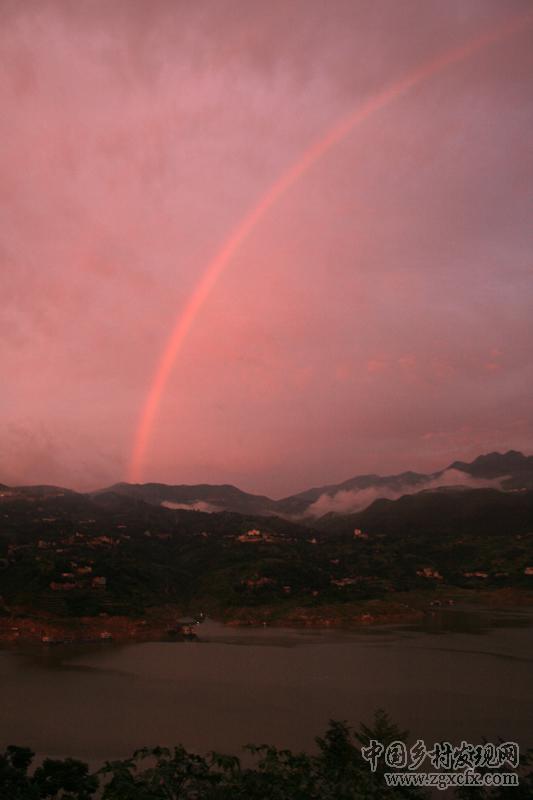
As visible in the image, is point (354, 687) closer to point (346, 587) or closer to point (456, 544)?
point (346, 587)

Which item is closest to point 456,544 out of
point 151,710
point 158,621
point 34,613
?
point 158,621

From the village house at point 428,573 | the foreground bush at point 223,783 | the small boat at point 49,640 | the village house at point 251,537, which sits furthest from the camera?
the village house at point 251,537

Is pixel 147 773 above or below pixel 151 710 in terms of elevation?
above

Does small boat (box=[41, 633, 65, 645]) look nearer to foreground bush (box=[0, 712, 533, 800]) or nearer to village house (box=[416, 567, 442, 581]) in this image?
foreground bush (box=[0, 712, 533, 800])

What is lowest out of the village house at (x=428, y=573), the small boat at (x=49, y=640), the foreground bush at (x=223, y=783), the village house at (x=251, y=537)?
the village house at (x=428, y=573)

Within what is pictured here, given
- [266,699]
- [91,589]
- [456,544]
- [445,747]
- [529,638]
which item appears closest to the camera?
[445,747]

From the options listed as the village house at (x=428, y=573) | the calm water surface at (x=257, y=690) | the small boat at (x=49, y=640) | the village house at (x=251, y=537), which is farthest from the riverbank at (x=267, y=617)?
the village house at (x=251, y=537)

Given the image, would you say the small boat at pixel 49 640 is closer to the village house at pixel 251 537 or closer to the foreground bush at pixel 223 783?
the foreground bush at pixel 223 783
